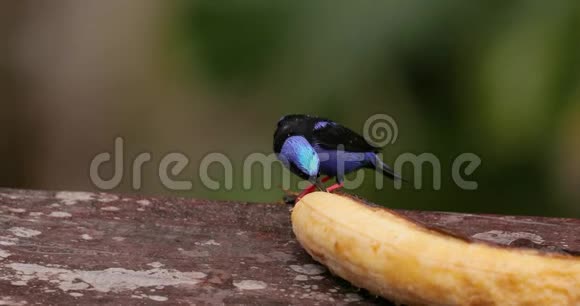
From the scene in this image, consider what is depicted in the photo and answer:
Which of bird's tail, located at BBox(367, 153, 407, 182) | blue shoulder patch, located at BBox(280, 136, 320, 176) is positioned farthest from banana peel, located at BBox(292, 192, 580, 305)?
bird's tail, located at BBox(367, 153, 407, 182)

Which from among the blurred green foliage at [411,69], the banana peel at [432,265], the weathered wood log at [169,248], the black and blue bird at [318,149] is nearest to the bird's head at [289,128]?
the black and blue bird at [318,149]

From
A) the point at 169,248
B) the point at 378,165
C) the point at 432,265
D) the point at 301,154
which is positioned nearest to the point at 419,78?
the point at 378,165

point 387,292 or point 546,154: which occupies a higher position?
point 546,154

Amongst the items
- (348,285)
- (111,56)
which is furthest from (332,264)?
(111,56)

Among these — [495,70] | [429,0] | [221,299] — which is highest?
[429,0]

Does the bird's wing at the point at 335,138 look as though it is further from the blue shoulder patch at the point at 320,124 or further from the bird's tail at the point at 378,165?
the bird's tail at the point at 378,165

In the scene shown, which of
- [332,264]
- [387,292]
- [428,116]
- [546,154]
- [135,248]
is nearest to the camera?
[387,292]

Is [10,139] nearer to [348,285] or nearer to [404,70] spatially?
[404,70]
